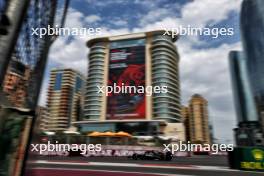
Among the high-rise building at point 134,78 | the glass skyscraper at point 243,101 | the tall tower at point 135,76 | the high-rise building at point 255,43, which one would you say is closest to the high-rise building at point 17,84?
the high-rise building at point 134,78

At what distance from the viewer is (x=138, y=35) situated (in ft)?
390

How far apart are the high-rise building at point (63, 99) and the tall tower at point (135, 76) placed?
6486cm

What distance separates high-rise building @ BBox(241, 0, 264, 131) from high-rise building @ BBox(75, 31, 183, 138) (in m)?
46.9

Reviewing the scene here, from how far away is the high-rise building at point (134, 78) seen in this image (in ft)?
345

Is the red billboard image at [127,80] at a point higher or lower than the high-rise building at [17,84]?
higher

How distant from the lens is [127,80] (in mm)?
112750

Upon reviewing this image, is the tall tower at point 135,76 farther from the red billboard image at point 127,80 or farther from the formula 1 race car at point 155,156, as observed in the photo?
the formula 1 race car at point 155,156

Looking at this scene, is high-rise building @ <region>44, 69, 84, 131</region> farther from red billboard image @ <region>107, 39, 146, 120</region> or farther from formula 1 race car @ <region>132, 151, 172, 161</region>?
formula 1 race car @ <region>132, 151, 172, 161</region>

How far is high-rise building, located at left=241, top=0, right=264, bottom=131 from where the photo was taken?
137 meters

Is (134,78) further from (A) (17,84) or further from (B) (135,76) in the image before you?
(A) (17,84)

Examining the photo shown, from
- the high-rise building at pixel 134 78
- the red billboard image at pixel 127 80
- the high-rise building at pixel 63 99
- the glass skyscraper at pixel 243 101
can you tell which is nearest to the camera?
the high-rise building at pixel 134 78
